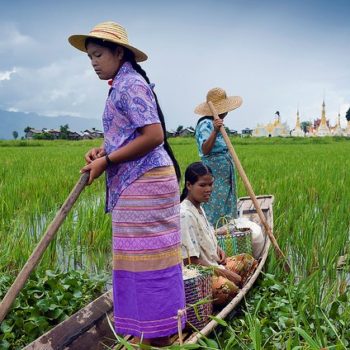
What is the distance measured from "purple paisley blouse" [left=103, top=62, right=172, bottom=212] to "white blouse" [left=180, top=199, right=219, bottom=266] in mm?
647

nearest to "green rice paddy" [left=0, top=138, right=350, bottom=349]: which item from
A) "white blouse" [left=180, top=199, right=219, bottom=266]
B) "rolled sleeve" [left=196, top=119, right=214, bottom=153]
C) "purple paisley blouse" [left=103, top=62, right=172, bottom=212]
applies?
"white blouse" [left=180, top=199, right=219, bottom=266]

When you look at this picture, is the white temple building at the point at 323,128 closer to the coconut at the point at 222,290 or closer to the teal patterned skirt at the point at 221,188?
the teal patterned skirt at the point at 221,188

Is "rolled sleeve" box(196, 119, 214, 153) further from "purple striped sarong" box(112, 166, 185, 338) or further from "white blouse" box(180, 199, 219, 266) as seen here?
"purple striped sarong" box(112, 166, 185, 338)

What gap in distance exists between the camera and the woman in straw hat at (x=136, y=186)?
172cm

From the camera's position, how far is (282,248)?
11.4ft

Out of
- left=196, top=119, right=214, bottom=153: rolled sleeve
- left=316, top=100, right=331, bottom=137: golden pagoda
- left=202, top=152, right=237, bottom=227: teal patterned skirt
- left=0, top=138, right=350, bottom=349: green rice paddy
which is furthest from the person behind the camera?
left=316, top=100, right=331, bottom=137: golden pagoda

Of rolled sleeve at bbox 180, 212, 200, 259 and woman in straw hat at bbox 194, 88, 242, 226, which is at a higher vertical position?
woman in straw hat at bbox 194, 88, 242, 226

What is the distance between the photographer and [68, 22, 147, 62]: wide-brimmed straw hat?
5.59 ft

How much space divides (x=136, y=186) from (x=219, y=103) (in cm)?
180

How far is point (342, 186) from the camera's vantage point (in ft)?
19.1

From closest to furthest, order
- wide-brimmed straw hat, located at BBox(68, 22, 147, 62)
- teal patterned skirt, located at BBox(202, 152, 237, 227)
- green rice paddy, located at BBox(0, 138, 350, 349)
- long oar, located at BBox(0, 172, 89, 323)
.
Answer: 1. long oar, located at BBox(0, 172, 89, 323)
2. wide-brimmed straw hat, located at BBox(68, 22, 147, 62)
3. green rice paddy, located at BBox(0, 138, 350, 349)
4. teal patterned skirt, located at BBox(202, 152, 237, 227)

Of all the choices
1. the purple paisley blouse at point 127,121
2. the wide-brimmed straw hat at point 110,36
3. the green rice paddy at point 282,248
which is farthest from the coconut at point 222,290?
the wide-brimmed straw hat at point 110,36

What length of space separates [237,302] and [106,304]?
1.92ft

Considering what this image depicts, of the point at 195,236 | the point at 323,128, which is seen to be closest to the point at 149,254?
the point at 195,236
